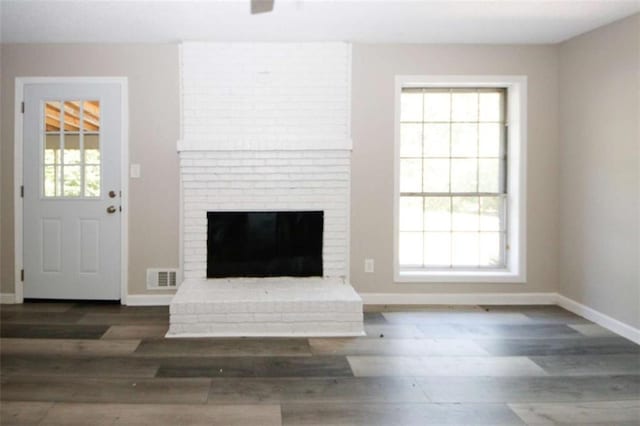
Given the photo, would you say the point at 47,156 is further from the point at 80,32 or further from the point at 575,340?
the point at 575,340

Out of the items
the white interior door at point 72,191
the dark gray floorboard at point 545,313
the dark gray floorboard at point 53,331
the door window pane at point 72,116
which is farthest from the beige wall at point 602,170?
the door window pane at point 72,116

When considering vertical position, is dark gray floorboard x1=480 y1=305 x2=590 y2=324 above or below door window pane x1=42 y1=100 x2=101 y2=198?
below

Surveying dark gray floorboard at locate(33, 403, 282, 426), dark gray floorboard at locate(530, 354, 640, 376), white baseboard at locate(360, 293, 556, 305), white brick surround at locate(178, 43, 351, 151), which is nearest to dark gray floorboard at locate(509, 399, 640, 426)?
dark gray floorboard at locate(530, 354, 640, 376)

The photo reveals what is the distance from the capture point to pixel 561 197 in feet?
13.3

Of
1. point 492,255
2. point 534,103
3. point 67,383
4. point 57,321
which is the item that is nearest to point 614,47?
point 534,103

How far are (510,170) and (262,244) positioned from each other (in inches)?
96.0

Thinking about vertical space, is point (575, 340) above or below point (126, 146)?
below

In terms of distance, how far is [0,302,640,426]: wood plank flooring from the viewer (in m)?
2.11

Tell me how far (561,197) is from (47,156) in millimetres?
4741

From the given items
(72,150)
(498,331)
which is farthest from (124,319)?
(498,331)

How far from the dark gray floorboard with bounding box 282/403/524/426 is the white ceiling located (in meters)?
2.61

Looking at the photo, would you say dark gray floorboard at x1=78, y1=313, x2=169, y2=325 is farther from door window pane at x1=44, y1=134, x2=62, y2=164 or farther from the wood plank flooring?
door window pane at x1=44, y1=134, x2=62, y2=164

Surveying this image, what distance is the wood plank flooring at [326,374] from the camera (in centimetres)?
211

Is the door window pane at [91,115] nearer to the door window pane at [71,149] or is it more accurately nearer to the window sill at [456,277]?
the door window pane at [71,149]
